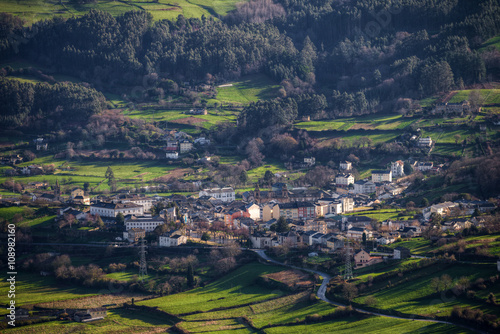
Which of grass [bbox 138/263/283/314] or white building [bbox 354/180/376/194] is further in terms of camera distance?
white building [bbox 354/180/376/194]

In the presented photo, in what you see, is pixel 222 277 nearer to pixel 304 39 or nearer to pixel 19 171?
pixel 19 171

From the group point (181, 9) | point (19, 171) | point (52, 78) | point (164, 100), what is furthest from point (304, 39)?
point (19, 171)

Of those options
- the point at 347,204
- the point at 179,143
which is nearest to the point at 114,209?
the point at 347,204

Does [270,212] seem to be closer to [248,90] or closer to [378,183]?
[378,183]

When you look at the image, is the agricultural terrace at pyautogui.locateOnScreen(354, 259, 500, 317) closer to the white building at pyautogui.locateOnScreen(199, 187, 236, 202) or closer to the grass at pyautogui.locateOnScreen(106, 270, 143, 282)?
the grass at pyautogui.locateOnScreen(106, 270, 143, 282)

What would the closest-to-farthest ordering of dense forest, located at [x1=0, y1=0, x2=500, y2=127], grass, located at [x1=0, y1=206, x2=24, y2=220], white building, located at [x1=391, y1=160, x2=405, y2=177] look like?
grass, located at [x1=0, y1=206, x2=24, y2=220] → white building, located at [x1=391, y1=160, x2=405, y2=177] → dense forest, located at [x1=0, y1=0, x2=500, y2=127]

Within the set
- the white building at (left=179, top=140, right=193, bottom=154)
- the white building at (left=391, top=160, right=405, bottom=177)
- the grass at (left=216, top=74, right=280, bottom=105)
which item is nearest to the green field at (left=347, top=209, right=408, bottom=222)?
the white building at (left=391, top=160, right=405, bottom=177)

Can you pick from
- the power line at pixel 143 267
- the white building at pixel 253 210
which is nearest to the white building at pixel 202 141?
the white building at pixel 253 210
